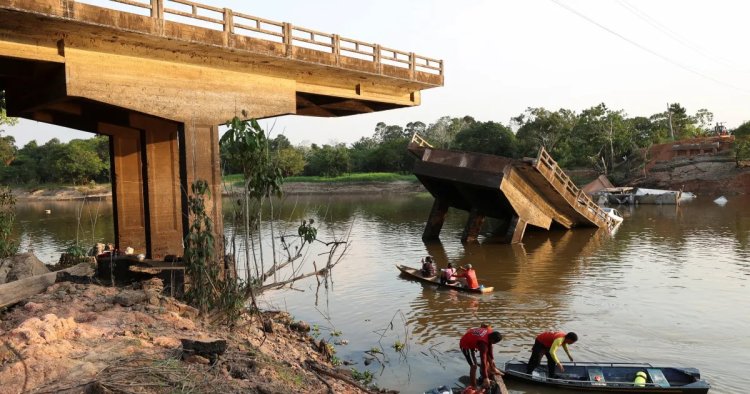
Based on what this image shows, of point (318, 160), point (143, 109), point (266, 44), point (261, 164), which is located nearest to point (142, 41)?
point (143, 109)

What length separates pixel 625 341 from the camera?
12383 millimetres

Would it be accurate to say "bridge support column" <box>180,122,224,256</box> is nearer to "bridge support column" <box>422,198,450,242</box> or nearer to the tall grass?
Answer: "bridge support column" <box>422,198,450,242</box>

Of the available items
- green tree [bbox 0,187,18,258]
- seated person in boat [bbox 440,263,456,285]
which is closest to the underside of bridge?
green tree [bbox 0,187,18,258]

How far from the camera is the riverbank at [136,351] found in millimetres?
6543

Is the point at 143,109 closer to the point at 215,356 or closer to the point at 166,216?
the point at 166,216

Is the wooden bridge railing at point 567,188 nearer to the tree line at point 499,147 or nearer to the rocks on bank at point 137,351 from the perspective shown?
the rocks on bank at point 137,351

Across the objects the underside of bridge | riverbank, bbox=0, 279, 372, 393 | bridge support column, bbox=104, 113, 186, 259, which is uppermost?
the underside of bridge

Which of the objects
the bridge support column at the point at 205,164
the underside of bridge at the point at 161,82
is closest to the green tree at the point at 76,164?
the underside of bridge at the point at 161,82

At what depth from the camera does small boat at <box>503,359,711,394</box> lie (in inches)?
368

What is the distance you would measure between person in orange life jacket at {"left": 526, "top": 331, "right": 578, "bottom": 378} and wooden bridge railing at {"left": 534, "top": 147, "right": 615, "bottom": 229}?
1317 centimetres

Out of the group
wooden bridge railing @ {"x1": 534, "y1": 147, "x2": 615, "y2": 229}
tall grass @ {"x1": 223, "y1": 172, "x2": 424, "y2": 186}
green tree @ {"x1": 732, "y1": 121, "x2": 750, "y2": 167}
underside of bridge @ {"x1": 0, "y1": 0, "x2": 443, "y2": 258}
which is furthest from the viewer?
tall grass @ {"x1": 223, "y1": 172, "x2": 424, "y2": 186}

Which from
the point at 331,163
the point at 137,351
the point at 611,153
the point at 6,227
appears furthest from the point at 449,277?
the point at 331,163

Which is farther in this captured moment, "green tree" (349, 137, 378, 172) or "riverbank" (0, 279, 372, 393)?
"green tree" (349, 137, 378, 172)

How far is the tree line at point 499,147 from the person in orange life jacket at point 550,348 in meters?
46.5
